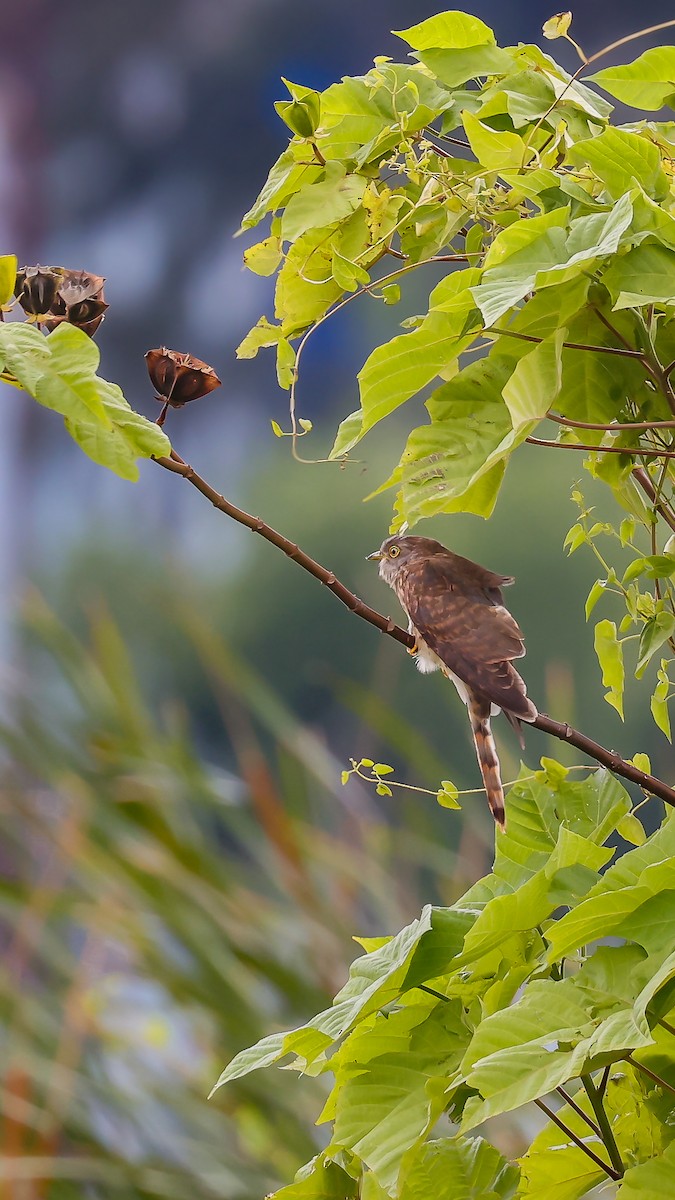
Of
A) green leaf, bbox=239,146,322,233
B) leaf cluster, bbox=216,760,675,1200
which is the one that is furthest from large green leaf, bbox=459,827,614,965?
green leaf, bbox=239,146,322,233

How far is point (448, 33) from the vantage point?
0.51 metres

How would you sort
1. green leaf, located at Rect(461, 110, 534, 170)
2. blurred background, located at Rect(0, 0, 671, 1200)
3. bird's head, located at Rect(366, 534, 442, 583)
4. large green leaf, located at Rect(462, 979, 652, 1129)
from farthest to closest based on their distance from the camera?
blurred background, located at Rect(0, 0, 671, 1200) → bird's head, located at Rect(366, 534, 442, 583) → green leaf, located at Rect(461, 110, 534, 170) → large green leaf, located at Rect(462, 979, 652, 1129)

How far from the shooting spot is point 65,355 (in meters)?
0.41

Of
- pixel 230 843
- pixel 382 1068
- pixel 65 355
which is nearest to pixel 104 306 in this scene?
pixel 65 355

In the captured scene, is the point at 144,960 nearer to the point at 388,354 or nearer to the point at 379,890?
the point at 379,890

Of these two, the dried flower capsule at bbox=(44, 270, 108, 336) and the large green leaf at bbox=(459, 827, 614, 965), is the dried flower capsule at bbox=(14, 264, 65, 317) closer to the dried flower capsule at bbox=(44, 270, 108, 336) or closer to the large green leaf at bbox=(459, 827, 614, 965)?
the dried flower capsule at bbox=(44, 270, 108, 336)

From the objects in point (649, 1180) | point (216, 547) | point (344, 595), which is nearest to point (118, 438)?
point (344, 595)

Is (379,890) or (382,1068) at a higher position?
(382,1068)

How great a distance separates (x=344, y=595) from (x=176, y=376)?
0.12 metres

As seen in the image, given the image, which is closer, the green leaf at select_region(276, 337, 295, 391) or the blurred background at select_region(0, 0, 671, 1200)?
the green leaf at select_region(276, 337, 295, 391)

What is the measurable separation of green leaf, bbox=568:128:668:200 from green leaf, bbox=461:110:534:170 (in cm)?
4

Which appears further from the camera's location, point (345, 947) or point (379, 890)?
point (379, 890)

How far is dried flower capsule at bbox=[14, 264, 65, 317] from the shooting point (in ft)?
1.59

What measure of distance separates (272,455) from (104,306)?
6.45 feet
